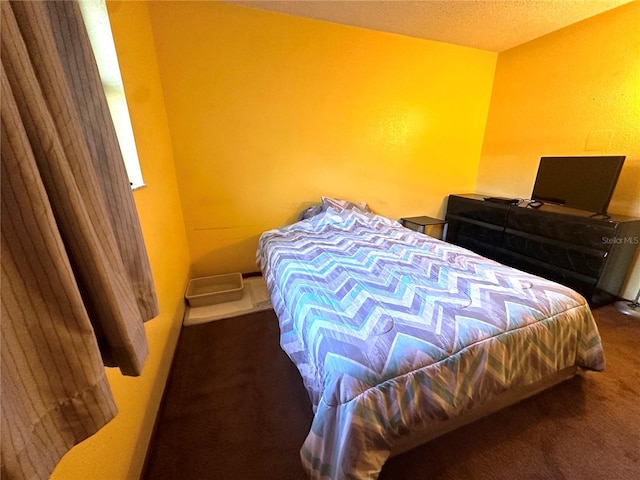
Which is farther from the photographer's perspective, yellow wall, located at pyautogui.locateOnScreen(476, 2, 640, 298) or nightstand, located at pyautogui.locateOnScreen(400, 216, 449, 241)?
nightstand, located at pyautogui.locateOnScreen(400, 216, 449, 241)

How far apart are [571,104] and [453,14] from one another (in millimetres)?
1434

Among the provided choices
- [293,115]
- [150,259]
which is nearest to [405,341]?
[150,259]

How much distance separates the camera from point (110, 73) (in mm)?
1274

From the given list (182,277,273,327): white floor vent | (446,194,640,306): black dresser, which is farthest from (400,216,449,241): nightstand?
(182,277,273,327): white floor vent

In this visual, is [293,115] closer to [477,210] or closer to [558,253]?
[477,210]

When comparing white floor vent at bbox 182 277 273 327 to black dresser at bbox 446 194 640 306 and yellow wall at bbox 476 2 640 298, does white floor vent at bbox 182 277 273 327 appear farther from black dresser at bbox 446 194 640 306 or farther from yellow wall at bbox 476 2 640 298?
yellow wall at bbox 476 2 640 298

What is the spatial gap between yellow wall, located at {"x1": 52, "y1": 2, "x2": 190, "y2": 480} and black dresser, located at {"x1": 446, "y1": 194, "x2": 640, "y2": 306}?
10.1ft

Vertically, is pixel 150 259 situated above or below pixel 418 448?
above

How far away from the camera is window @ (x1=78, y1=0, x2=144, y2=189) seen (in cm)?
115

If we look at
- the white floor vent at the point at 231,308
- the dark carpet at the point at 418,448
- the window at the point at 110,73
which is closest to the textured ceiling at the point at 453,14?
the window at the point at 110,73

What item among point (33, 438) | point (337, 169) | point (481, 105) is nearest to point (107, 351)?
point (33, 438)

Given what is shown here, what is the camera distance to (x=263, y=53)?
2338 millimetres

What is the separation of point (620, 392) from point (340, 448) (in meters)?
1.68

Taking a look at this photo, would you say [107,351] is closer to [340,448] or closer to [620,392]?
[340,448]
